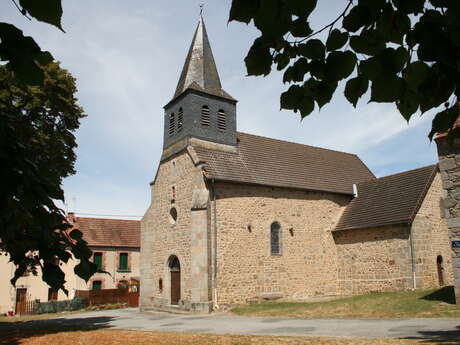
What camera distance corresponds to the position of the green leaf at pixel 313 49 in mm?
2473

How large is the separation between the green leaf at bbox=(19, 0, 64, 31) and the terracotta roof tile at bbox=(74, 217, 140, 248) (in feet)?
109

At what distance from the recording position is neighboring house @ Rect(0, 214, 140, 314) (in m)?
29.4

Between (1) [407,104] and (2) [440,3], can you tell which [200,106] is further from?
(2) [440,3]

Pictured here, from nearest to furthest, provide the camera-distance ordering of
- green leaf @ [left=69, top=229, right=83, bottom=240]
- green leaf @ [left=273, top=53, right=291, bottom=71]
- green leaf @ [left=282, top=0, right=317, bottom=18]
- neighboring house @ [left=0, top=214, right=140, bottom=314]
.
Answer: green leaf @ [left=282, top=0, right=317, bottom=18] → green leaf @ [left=273, top=53, right=291, bottom=71] → green leaf @ [left=69, top=229, right=83, bottom=240] → neighboring house @ [left=0, top=214, right=140, bottom=314]

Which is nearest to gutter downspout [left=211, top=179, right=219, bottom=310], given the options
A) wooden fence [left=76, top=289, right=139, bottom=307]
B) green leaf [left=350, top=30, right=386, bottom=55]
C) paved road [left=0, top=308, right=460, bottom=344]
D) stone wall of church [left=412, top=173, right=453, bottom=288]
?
paved road [left=0, top=308, right=460, bottom=344]

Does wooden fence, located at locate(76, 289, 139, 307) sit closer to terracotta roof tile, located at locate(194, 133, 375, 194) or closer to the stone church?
the stone church

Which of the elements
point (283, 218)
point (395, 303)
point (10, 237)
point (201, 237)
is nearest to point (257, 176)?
point (283, 218)

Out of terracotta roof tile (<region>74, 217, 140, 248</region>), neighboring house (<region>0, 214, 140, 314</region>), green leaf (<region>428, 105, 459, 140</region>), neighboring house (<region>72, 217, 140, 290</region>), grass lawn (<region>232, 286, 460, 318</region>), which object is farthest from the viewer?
terracotta roof tile (<region>74, 217, 140, 248</region>)

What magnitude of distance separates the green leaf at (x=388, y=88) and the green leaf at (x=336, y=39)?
1.26 ft

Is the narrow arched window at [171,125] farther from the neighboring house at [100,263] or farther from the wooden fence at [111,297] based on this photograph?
the neighboring house at [100,263]

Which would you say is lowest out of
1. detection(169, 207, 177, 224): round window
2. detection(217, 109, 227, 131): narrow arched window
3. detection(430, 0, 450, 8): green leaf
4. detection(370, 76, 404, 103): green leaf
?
detection(370, 76, 404, 103): green leaf

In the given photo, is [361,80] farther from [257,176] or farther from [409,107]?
[257,176]

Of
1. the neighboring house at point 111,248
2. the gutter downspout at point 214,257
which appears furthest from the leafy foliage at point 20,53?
the neighboring house at point 111,248

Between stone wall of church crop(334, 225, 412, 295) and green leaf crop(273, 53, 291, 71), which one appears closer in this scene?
green leaf crop(273, 53, 291, 71)
